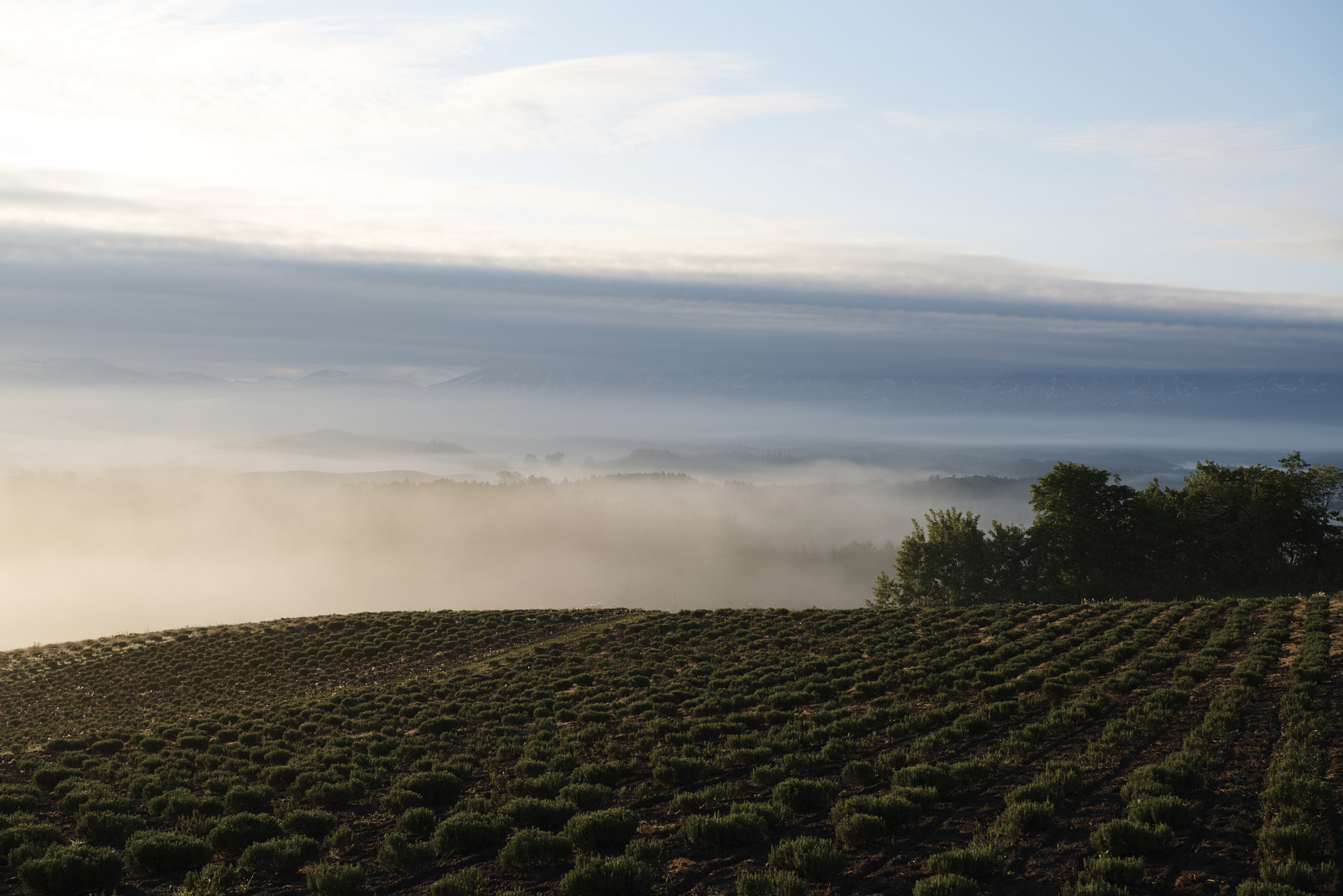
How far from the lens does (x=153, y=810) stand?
13.6 metres

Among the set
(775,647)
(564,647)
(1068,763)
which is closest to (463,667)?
(564,647)

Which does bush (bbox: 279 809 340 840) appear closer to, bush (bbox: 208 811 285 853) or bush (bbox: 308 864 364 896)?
bush (bbox: 208 811 285 853)

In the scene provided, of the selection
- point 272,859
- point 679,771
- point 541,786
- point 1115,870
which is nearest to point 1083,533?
point 679,771

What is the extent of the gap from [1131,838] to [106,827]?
14504 mm

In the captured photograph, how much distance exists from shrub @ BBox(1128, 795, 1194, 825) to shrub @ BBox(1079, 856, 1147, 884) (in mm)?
1479

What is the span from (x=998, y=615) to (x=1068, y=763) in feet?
73.2

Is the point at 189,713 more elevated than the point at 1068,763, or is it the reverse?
the point at 1068,763

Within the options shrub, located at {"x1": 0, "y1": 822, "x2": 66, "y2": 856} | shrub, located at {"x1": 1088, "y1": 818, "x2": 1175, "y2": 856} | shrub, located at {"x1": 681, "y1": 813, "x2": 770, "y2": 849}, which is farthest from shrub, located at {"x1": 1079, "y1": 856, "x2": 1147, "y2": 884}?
shrub, located at {"x1": 0, "y1": 822, "x2": 66, "y2": 856}

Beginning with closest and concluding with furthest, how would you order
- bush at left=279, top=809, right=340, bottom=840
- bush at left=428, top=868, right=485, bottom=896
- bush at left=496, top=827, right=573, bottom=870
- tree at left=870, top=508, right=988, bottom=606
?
bush at left=428, top=868, right=485, bottom=896 → bush at left=496, top=827, right=573, bottom=870 → bush at left=279, top=809, right=340, bottom=840 → tree at left=870, top=508, right=988, bottom=606

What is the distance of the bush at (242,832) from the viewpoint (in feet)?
37.2

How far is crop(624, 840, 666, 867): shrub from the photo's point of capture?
9.45m

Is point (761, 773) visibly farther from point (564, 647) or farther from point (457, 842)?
point (564, 647)

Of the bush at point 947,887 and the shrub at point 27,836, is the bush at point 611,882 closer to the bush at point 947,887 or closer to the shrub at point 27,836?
the bush at point 947,887

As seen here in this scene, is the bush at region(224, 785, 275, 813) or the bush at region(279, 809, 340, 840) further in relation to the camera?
the bush at region(224, 785, 275, 813)
